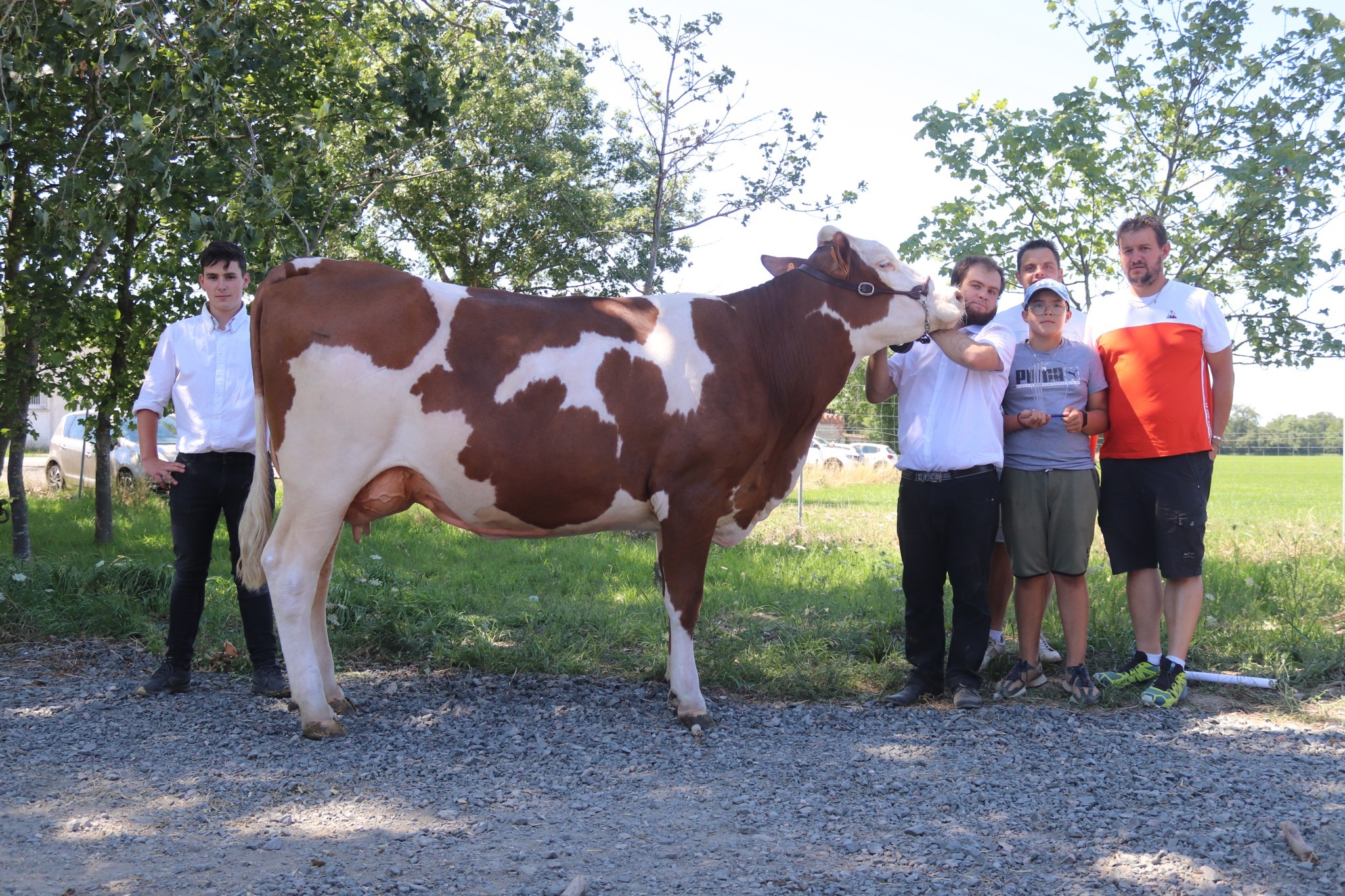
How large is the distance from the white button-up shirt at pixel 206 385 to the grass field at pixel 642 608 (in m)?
1.51

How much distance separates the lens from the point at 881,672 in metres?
5.52

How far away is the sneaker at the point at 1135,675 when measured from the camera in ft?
16.9

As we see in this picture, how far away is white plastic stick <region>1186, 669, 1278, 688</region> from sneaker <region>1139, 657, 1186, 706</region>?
26cm

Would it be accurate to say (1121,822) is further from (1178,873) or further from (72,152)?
(72,152)

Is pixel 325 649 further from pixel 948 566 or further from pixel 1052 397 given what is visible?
pixel 1052 397

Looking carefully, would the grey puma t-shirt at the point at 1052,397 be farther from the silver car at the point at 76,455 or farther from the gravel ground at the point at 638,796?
the silver car at the point at 76,455

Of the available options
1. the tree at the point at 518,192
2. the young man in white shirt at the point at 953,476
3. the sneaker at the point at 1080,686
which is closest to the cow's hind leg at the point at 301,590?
the young man in white shirt at the point at 953,476

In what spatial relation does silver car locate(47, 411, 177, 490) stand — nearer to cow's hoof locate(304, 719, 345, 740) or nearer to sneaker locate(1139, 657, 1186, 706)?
cow's hoof locate(304, 719, 345, 740)

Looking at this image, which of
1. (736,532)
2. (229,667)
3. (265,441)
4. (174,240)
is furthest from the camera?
(174,240)

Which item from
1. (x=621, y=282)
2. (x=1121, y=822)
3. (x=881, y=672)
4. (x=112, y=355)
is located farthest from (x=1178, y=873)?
(x=621, y=282)

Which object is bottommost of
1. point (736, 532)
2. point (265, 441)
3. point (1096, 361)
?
point (736, 532)

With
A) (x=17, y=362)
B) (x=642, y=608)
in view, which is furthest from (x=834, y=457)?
(x=17, y=362)

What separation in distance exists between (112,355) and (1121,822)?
912cm

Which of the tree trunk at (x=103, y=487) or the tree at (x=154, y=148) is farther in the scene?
the tree trunk at (x=103, y=487)
